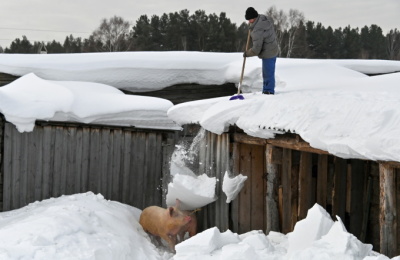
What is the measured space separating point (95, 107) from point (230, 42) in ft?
119

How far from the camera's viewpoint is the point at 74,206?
765cm

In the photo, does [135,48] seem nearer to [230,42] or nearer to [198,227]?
[230,42]

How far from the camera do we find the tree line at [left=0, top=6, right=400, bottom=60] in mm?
44500

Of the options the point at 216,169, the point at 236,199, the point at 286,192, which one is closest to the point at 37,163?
the point at 216,169

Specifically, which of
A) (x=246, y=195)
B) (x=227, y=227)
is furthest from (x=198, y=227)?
(x=246, y=195)

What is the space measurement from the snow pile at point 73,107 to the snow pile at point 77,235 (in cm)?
180

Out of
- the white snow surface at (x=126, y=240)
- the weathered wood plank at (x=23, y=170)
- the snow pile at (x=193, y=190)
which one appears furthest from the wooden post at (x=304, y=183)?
the weathered wood plank at (x=23, y=170)

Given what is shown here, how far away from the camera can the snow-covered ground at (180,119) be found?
493 centimetres

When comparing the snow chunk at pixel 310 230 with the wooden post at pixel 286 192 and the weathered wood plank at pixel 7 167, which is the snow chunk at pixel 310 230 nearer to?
the wooden post at pixel 286 192

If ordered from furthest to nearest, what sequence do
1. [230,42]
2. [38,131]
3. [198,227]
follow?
[230,42] → [38,131] → [198,227]

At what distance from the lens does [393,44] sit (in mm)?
52906

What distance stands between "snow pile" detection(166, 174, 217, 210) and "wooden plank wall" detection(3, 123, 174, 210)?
189cm

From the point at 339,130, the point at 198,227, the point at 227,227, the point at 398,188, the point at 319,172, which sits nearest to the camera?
the point at 339,130

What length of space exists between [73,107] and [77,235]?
3.61m
